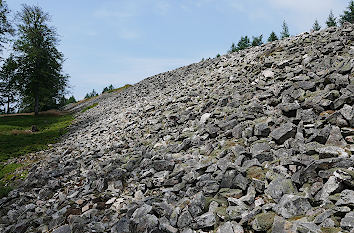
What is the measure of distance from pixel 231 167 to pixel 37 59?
4667 centimetres

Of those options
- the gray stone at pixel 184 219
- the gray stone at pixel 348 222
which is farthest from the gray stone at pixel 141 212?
the gray stone at pixel 348 222

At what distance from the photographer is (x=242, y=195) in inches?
252

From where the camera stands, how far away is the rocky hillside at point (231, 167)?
541cm

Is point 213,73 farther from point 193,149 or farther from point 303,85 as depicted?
point 193,149

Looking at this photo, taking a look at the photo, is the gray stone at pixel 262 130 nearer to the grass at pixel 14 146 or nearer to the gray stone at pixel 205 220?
the gray stone at pixel 205 220

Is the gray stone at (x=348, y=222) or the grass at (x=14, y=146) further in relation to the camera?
the grass at (x=14, y=146)

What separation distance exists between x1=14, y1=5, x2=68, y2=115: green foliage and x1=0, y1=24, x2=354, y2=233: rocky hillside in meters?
33.4

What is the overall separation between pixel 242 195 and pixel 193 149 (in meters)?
4.06

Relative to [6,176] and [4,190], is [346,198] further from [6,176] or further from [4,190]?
[6,176]

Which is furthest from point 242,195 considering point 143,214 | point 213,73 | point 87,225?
point 213,73

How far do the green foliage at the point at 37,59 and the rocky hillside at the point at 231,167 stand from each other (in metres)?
33.4

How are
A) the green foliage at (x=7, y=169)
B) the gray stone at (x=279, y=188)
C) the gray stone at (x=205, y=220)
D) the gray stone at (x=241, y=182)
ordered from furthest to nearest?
the green foliage at (x=7, y=169) → the gray stone at (x=241, y=182) → the gray stone at (x=279, y=188) → the gray stone at (x=205, y=220)

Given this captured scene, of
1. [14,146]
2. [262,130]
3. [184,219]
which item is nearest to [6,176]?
[14,146]

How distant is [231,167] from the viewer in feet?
24.0
